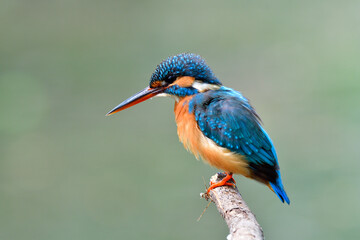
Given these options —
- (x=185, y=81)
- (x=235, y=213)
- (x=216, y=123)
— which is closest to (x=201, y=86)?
(x=185, y=81)

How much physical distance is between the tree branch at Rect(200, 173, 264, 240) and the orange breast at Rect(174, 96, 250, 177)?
89 millimetres

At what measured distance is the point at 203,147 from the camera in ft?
6.92

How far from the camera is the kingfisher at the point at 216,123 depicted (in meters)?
2.05

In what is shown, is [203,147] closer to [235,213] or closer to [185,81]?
[185,81]

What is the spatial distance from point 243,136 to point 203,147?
6.6 inches

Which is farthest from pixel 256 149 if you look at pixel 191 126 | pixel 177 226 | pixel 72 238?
pixel 72 238

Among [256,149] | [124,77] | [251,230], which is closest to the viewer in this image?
[251,230]

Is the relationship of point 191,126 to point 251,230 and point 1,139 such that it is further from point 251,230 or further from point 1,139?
point 1,139

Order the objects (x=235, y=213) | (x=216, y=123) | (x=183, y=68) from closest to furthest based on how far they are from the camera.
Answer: (x=235, y=213) < (x=216, y=123) < (x=183, y=68)

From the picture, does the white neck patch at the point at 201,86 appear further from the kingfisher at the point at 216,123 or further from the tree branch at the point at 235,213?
the tree branch at the point at 235,213

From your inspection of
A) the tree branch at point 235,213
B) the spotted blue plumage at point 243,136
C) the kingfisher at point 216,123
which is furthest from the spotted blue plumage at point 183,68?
the tree branch at point 235,213

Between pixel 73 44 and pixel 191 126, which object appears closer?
pixel 191 126

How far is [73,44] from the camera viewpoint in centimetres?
540

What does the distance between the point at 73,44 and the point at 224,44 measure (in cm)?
151
